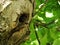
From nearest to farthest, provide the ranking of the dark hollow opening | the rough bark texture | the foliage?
the rough bark texture
the dark hollow opening
the foliage

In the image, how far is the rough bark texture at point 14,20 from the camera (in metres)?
0.69

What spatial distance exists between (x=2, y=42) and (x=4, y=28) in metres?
0.13

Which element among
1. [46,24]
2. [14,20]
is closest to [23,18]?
[14,20]

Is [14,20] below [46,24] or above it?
above

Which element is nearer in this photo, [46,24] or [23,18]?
[23,18]

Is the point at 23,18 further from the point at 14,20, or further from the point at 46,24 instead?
the point at 46,24

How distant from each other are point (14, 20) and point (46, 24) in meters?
0.67

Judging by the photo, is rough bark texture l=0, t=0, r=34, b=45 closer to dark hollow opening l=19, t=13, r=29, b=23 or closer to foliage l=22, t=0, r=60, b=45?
dark hollow opening l=19, t=13, r=29, b=23

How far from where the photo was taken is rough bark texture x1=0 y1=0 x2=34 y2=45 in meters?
0.69

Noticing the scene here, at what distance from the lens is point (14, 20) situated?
0.73 meters

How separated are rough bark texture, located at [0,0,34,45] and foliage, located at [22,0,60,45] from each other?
1.51 ft

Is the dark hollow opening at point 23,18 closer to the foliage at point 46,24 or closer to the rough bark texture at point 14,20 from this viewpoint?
the rough bark texture at point 14,20

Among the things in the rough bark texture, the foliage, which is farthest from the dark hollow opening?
the foliage

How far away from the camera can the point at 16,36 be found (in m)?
0.82
